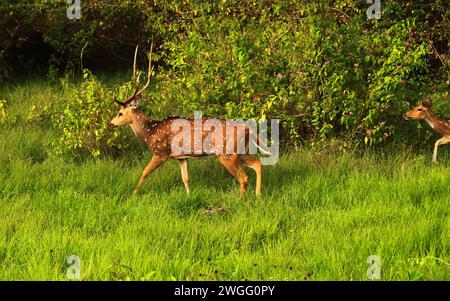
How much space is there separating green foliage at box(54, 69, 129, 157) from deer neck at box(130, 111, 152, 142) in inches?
32.2

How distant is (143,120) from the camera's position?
849 cm

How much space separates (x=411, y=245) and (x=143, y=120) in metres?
3.28

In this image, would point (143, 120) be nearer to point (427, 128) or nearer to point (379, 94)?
point (379, 94)

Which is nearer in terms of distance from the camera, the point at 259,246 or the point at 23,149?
the point at 259,246

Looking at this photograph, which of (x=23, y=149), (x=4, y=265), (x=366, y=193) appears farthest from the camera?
(x=23, y=149)

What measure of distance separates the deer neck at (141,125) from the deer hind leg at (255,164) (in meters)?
1.04

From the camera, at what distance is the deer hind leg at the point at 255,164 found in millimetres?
8102

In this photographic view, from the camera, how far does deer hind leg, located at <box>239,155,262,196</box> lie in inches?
319

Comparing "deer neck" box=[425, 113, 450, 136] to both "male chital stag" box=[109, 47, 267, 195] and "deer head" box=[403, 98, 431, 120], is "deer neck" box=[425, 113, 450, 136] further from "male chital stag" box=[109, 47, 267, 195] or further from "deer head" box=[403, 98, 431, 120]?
"male chital stag" box=[109, 47, 267, 195]

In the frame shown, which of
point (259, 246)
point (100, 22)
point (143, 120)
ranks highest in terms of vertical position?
point (100, 22)

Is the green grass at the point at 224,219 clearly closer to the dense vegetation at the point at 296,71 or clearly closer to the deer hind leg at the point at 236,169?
the deer hind leg at the point at 236,169

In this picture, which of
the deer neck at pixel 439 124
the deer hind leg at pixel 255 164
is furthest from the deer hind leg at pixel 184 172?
the deer neck at pixel 439 124
